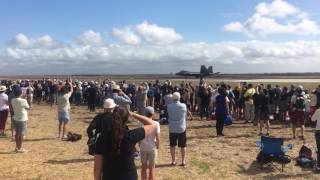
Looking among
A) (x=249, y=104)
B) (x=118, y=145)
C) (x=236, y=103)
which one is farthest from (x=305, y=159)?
(x=236, y=103)

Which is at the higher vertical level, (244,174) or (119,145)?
Result: (119,145)

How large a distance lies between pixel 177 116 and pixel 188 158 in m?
2.09

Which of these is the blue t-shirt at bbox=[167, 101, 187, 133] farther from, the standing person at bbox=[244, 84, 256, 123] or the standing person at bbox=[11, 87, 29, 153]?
the standing person at bbox=[244, 84, 256, 123]

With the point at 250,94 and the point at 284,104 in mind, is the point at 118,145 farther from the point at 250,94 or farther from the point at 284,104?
the point at 284,104

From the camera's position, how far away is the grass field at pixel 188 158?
10.9 meters

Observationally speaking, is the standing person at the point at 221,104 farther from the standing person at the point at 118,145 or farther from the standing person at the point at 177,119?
the standing person at the point at 118,145

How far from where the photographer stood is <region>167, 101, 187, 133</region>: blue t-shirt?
11.0 m

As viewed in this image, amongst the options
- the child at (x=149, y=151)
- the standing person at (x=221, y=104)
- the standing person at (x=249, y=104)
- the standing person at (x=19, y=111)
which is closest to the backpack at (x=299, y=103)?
the standing person at (x=221, y=104)

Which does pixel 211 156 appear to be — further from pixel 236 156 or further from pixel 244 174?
pixel 244 174

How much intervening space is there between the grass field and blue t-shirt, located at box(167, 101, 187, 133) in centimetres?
100

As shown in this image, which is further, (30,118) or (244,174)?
(30,118)

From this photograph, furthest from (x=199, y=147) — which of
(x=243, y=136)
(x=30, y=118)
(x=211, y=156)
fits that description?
(x=30, y=118)

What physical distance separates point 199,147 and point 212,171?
3.22 meters

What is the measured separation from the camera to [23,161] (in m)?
12.2
